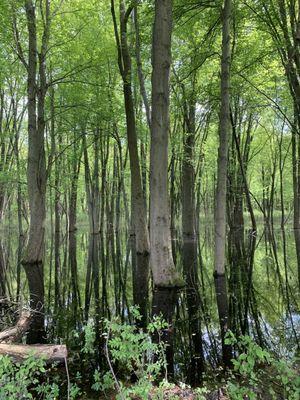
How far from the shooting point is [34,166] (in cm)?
1293

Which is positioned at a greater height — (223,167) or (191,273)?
(223,167)

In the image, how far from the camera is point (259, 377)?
3.87m

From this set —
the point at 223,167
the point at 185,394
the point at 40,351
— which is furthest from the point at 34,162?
the point at 185,394

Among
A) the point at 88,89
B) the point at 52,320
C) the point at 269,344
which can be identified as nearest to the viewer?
the point at 269,344

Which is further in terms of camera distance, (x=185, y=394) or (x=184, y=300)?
(x=184, y=300)

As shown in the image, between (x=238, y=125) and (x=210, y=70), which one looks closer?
(x=210, y=70)

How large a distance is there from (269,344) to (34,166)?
33.9 ft

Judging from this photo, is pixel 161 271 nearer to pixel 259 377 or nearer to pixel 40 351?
pixel 40 351

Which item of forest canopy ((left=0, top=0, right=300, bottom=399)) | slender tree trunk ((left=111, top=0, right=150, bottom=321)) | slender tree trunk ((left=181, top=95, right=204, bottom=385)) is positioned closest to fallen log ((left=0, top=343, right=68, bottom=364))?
forest canopy ((left=0, top=0, right=300, bottom=399))

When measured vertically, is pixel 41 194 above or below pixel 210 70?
below

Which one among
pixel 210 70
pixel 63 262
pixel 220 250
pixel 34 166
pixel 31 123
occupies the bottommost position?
pixel 63 262

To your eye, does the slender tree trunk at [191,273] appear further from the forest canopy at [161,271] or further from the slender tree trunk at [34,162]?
the slender tree trunk at [34,162]

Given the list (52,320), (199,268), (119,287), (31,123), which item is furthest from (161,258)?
(31,123)

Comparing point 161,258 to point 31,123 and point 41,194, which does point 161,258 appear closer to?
point 41,194
